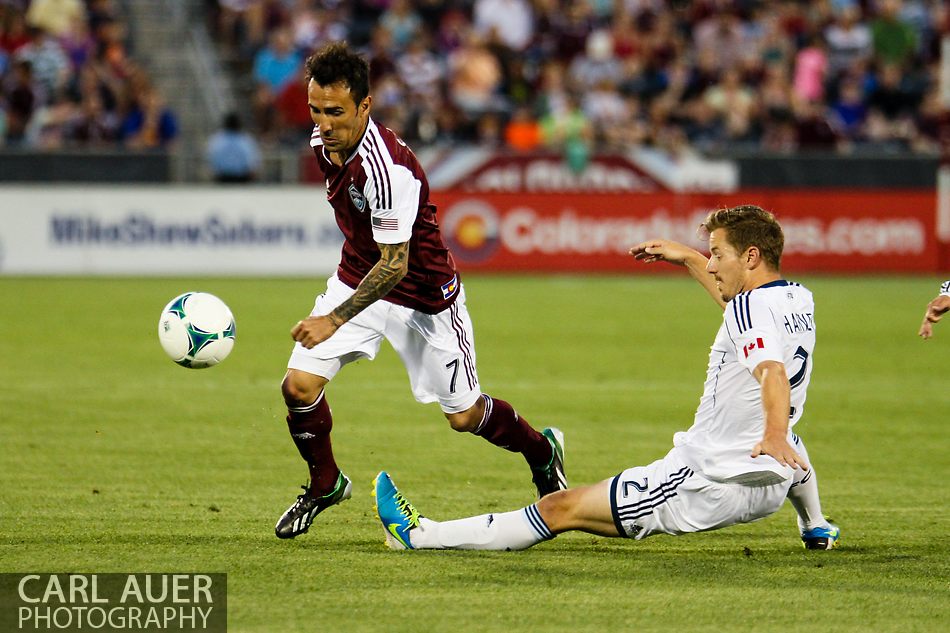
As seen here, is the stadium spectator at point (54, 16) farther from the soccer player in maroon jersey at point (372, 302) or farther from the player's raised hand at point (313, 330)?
the player's raised hand at point (313, 330)

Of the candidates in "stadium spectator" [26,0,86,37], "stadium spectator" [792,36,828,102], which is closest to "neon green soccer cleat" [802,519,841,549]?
"stadium spectator" [26,0,86,37]

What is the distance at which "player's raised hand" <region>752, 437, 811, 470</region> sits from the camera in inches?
199

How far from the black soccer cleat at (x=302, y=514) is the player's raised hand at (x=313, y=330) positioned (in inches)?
30.3

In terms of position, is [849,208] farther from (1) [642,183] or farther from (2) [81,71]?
(2) [81,71]

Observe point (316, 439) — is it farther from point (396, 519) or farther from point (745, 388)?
point (745, 388)

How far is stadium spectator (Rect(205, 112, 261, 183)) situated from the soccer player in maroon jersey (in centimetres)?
1389

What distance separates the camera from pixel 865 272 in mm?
21500

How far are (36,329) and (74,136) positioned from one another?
736 cm

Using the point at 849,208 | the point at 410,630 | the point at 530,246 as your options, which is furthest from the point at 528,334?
the point at 410,630

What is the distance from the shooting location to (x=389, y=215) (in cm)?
619

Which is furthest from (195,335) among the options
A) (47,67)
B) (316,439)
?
(47,67)

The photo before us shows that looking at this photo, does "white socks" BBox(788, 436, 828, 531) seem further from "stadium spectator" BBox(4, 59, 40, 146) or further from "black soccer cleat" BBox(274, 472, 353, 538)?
"stadium spectator" BBox(4, 59, 40, 146)

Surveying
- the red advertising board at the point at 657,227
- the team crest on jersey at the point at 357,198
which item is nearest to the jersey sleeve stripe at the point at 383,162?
the team crest on jersey at the point at 357,198

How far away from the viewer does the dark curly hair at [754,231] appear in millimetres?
5703
